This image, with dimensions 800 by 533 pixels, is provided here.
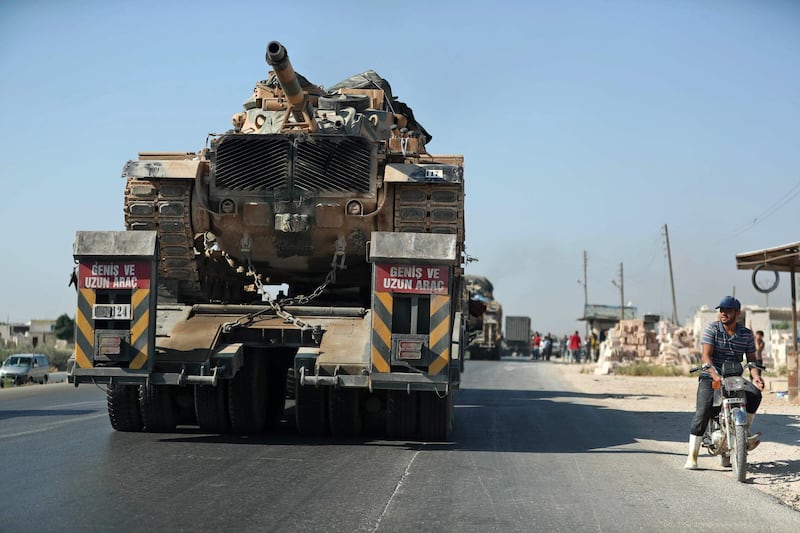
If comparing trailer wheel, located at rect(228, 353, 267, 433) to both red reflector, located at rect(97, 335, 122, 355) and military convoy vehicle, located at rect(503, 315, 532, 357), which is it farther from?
military convoy vehicle, located at rect(503, 315, 532, 357)

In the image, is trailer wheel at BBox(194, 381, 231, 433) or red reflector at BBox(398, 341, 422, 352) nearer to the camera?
red reflector at BBox(398, 341, 422, 352)

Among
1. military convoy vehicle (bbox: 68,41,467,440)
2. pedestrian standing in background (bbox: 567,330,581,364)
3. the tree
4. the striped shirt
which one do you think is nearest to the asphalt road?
military convoy vehicle (bbox: 68,41,467,440)

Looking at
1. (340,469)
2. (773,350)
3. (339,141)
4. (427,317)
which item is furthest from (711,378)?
(773,350)

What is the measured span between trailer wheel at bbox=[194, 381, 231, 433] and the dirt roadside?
462 centimetres

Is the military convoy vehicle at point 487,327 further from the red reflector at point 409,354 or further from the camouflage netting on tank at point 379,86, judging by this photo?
the red reflector at point 409,354

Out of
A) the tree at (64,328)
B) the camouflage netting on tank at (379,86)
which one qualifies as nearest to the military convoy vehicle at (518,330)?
the tree at (64,328)

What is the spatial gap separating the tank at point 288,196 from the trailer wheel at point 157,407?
140 cm

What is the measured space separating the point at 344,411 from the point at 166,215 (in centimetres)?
306

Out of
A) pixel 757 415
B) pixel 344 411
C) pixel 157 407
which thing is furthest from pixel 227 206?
pixel 757 415

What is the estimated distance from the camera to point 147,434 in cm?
1023

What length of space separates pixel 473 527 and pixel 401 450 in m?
3.54

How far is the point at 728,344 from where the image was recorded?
28.2 feet

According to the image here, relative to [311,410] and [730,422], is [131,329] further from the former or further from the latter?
[730,422]

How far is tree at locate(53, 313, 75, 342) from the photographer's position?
7891 cm
